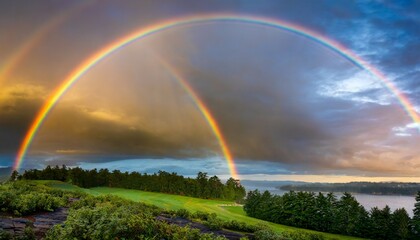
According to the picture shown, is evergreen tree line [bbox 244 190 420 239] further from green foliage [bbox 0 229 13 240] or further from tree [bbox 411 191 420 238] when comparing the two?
green foliage [bbox 0 229 13 240]

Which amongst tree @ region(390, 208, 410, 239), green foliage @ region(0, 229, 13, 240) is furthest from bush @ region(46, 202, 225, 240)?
tree @ region(390, 208, 410, 239)

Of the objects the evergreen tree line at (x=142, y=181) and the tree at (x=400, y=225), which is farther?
the evergreen tree line at (x=142, y=181)

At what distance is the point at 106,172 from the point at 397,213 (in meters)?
132

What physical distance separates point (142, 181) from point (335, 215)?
9639 centimetres

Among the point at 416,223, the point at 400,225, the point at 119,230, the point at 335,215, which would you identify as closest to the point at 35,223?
the point at 119,230

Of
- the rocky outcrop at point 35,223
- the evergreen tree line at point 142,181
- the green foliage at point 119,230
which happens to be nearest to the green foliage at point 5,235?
the rocky outcrop at point 35,223

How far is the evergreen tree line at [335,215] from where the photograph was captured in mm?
83250

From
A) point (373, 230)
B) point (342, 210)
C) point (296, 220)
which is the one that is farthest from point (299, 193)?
point (373, 230)

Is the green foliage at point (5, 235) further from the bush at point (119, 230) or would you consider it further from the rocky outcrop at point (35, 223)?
the bush at point (119, 230)

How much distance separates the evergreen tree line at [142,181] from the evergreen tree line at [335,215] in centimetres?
5105

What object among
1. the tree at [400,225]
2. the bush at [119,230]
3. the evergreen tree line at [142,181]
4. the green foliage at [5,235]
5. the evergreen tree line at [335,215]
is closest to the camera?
the bush at [119,230]

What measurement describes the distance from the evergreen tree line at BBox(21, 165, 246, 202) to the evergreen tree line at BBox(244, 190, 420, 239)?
51.1 meters

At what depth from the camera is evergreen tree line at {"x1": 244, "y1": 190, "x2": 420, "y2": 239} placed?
83250 mm

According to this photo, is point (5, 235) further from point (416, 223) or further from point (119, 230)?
point (416, 223)
